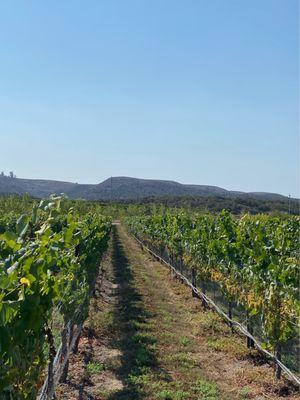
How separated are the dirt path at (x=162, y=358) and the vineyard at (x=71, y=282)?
45cm

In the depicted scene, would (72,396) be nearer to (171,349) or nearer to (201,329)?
(171,349)

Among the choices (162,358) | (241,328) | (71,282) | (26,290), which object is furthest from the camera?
(241,328)

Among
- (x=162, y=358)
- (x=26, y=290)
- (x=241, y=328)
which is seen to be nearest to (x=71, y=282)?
(x=162, y=358)

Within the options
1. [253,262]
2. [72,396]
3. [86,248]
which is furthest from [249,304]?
[86,248]

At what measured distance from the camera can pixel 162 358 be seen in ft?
28.6

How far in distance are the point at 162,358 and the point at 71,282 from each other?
2428 mm

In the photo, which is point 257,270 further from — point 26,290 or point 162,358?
point 26,290

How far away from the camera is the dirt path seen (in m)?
7.25

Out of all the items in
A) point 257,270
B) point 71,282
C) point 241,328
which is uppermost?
point 257,270

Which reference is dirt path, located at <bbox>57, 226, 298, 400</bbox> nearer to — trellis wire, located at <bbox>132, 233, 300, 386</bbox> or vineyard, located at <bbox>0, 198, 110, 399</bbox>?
trellis wire, located at <bbox>132, 233, 300, 386</bbox>

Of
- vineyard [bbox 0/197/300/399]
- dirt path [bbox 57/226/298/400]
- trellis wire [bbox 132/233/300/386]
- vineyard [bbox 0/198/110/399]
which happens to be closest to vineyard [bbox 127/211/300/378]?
vineyard [bbox 0/197/300/399]

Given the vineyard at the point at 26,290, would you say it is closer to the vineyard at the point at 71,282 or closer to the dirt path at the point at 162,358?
the vineyard at the point at 71,282

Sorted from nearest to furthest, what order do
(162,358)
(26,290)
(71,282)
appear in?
(26,290) → (71,282) → (162,358)

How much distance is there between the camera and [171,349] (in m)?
9.32
